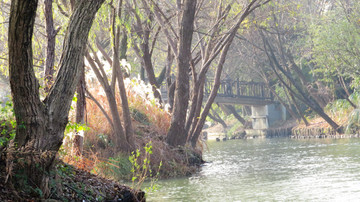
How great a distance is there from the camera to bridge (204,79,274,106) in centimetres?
3358

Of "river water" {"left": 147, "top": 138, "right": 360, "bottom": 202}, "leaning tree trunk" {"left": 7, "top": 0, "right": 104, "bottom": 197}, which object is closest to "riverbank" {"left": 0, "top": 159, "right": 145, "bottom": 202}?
"leaning tree trunk" {"left": 7, "top": 0, "right": 104, "bottom": 197}

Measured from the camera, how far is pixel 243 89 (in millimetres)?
35969

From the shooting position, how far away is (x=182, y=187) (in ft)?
33.4

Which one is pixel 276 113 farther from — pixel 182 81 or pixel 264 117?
pixel 182 81

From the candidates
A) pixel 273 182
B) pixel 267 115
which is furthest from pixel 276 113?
pixel 273 182

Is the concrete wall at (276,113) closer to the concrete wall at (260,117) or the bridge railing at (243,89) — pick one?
the concrete wall at (260,117)

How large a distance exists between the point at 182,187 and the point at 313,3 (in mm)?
22222

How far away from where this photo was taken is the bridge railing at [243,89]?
111 feet

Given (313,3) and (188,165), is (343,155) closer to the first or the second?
(188,165)

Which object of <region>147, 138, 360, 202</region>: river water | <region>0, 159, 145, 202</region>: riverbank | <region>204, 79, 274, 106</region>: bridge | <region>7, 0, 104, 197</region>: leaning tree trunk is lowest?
<region>147, 138, 360, 202</region>: river water

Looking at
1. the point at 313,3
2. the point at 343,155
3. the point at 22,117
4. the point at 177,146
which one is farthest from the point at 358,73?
the point at 22,117

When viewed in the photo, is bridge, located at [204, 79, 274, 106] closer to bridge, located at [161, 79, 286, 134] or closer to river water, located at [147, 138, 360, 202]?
bridge, located at [161, 79, 286, 134]

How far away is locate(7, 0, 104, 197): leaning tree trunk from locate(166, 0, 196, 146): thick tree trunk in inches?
306

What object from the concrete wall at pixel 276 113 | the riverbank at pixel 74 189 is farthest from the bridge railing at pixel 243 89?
the riverbank at pixel 74 189
